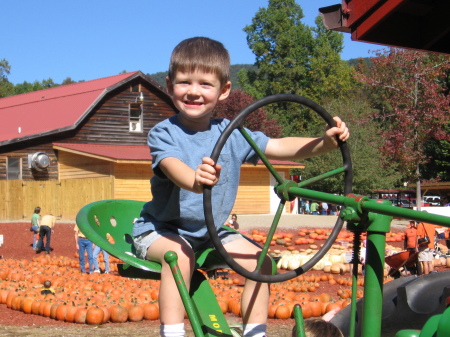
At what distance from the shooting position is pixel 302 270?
241 centimetres

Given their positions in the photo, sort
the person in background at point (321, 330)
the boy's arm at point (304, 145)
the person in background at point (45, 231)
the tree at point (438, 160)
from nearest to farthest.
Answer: the boy's arm at point (304, 145) < the person in background at point (321, 330) < the person in background at point (45, 231) < the tree at point (438, 160)

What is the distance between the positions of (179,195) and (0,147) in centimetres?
2605

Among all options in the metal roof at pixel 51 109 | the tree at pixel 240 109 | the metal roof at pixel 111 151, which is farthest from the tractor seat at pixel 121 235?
the tree at pixel 240 109

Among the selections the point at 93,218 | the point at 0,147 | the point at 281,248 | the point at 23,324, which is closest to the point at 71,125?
the point at 0,147

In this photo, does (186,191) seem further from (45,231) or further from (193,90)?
(45,231)

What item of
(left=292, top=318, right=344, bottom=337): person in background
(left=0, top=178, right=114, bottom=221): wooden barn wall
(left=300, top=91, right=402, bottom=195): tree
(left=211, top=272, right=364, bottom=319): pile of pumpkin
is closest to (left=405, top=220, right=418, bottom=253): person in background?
(left=211, top=272, right=364, bottom=319): pile of pumpkin

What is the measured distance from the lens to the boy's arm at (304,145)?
2680mm

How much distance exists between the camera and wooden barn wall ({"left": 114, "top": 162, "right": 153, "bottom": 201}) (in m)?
25.2

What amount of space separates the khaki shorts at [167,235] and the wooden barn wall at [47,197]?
22301 mm

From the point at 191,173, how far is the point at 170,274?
475mm

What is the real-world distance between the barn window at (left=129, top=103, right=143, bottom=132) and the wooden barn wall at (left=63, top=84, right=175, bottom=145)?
19 centimetres

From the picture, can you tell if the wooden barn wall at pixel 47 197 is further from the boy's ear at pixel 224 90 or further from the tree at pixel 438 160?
the tree at pixel 438 160

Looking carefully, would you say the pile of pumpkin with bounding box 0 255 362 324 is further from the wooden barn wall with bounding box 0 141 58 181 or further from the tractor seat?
the wooden barn wall with bounding box 0 141 58 181

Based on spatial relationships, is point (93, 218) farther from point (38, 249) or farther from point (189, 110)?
point (38, 249)
